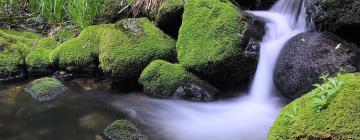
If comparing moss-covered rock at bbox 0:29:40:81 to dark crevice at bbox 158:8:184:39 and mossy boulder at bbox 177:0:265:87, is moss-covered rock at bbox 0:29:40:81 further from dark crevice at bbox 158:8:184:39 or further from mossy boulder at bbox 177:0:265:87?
mossy boulder at bbox 177:0:265:87

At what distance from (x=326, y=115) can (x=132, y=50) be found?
3.66 metres

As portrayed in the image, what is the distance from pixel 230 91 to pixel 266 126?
1.07m

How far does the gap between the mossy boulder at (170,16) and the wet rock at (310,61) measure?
70.5 inches

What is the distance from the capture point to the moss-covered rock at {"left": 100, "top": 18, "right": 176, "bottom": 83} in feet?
19.3

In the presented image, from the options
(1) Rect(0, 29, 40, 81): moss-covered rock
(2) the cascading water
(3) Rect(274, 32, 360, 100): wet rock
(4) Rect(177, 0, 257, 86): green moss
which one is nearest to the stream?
(2) the cascading water

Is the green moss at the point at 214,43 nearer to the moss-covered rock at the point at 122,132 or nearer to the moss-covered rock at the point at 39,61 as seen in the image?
the moss-covered rock at the point at 122,132

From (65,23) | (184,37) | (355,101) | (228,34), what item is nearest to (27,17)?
(65,23)

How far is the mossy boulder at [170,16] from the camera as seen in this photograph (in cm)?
634

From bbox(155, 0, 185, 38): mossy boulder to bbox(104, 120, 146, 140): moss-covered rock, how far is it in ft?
7.85

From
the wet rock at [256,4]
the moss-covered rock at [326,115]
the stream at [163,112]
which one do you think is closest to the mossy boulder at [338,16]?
the stream at [163,112]

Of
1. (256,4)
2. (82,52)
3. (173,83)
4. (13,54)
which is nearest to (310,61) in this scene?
(173,83)

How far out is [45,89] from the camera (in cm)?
592

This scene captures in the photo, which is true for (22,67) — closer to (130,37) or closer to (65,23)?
(65,23)

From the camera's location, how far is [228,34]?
18.2ft
